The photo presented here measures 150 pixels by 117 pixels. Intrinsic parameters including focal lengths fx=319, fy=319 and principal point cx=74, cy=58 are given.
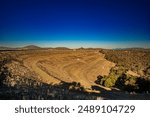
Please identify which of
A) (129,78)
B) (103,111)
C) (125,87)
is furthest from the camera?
(129,78)

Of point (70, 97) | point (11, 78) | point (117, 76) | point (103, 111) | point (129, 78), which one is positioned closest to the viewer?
point (103, 111)

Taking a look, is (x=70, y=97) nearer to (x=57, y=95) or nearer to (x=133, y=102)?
(x=57, y=95)

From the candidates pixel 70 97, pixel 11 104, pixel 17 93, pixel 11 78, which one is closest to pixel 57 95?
pixel 70 97

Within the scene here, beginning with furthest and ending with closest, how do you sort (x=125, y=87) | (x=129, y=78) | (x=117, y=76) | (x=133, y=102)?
(x=117, y=76) < (x=129, y=78) < (x=125, y=87) < (x=133, y=102)

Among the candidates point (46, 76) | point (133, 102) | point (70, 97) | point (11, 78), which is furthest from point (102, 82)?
point (133, 102)

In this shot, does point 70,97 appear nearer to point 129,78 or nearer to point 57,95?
point 57,95

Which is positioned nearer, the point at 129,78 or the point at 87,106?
the point at 87,106

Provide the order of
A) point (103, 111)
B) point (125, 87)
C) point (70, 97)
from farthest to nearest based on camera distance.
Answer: point (125, 87)
point (70, 97)
point (103, 111)

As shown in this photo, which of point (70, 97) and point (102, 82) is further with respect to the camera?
point (102, 82)

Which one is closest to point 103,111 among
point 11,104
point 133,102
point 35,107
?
point 133,102
